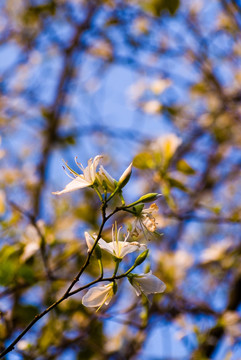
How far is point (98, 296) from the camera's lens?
78cm

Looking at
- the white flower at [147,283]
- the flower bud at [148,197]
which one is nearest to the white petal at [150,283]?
the white flower at [147,283]

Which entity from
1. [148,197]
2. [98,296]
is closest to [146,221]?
[148,197]

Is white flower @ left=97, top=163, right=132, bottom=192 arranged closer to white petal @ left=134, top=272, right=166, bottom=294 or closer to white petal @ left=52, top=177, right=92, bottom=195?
white petal @ left=52, top=177, right=92, bottom=195

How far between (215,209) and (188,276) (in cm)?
123

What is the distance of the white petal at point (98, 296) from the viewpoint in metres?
0.77

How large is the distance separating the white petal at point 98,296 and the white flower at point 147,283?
0.05 meters

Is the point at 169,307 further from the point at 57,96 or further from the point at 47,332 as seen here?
the point at 57,96

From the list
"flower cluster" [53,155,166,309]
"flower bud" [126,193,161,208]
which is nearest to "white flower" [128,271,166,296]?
"flower cluster" [53,155,166,309]

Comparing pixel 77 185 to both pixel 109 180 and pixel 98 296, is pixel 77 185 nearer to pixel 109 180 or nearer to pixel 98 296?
pixel 109 180

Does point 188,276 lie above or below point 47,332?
above

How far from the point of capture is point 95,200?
9.52 ft

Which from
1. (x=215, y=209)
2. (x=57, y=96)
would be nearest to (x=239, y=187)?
(x=57, y=96)

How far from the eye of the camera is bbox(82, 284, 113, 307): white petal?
0.77 meters

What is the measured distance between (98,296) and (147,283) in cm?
10
